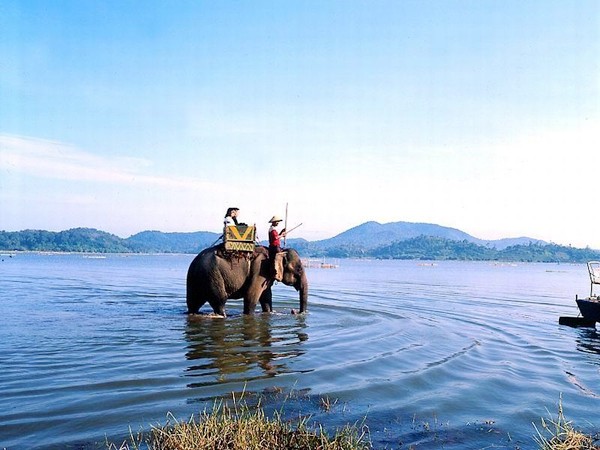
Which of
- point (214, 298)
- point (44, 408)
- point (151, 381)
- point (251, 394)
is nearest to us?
point (44, 408)

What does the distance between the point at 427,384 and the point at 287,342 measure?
4.57 metres

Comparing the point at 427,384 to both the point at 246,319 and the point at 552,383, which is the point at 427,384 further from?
the point at 246,319

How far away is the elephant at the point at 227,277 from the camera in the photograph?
1802 cm

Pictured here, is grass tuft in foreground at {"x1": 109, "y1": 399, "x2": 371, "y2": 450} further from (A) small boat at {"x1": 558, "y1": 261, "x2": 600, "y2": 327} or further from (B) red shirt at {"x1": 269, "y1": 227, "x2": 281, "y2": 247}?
(A) small boat at {"x1": 558, "y1": 261, "x2": 600, "y2": 327}

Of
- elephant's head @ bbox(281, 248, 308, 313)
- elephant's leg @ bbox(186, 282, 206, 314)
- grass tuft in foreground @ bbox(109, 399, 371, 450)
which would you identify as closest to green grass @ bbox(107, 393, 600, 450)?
grass tuft in foreground @ bbox(109, 399, 371, 450)

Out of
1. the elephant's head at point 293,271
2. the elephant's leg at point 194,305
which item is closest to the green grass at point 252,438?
the elephant's leg at point 194,305

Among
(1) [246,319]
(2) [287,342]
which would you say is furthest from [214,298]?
(2) [287,342]

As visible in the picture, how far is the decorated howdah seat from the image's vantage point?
1802 centimetres

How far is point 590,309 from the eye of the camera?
1972 centimetres

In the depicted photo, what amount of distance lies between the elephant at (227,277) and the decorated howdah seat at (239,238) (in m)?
0.28

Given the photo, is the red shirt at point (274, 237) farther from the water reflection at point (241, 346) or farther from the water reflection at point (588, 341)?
the water reflection at point (588, 341)

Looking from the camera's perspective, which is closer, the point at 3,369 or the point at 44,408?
the point at 44,408

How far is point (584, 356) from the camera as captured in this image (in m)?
14.5

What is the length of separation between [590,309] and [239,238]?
40.4 ft
